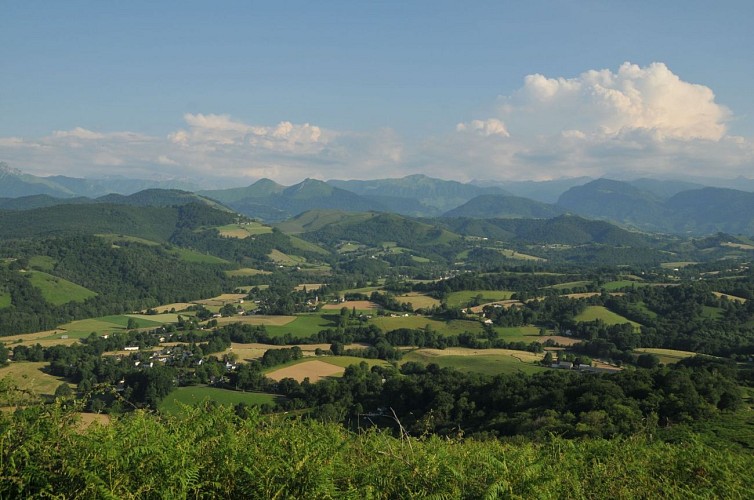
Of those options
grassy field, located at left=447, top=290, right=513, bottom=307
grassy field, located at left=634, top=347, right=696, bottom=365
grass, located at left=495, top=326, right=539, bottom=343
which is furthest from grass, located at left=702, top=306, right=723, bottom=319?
grassy field, located at left=447, top=290, right=513, bottom=307

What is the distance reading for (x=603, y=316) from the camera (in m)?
102

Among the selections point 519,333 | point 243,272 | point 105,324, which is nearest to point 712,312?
point 519,333

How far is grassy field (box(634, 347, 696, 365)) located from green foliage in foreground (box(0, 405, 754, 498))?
213 ft

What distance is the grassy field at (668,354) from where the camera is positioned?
68725 millimetres

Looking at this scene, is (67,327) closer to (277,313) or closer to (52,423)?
(277,313)

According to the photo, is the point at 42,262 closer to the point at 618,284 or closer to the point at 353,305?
the point at 353,305

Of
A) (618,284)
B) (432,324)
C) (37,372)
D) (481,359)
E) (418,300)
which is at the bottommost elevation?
(418,300)

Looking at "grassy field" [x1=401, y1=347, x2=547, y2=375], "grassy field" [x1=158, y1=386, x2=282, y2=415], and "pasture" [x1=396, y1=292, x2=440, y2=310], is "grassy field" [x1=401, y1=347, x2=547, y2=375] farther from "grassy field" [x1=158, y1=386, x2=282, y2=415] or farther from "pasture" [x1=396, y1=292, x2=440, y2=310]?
"pasture" [x1=396, y1=292, x2=440, y2=310]

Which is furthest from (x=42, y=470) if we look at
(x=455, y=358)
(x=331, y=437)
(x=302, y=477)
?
(x=455, y=358)

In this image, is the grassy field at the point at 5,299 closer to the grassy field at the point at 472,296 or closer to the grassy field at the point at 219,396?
the grassy field at the point at 219,396

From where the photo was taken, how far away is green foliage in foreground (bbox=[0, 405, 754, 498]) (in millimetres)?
6699

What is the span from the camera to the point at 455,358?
7562 cm

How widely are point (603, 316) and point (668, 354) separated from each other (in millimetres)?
29322

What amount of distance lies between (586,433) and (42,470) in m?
26.1
